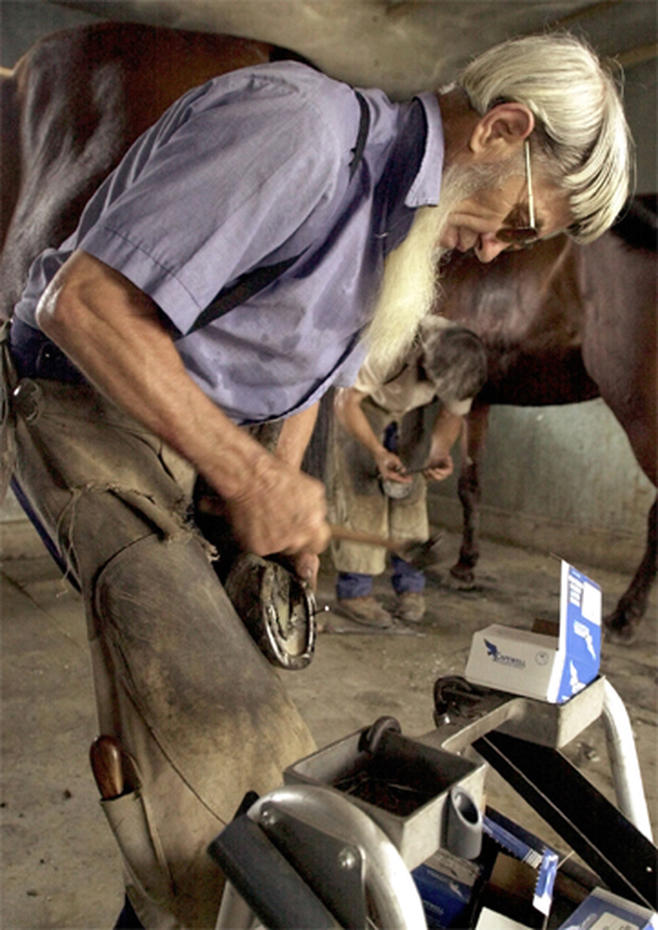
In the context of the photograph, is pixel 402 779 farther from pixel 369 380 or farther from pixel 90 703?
pixel 369 380

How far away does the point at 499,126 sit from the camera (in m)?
1.02

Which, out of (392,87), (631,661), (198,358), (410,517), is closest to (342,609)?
(410,517)

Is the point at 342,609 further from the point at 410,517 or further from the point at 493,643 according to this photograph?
the point at 493,643

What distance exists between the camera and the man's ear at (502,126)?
101 cm

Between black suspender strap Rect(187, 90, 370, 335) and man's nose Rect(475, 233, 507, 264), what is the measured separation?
0.87 feet

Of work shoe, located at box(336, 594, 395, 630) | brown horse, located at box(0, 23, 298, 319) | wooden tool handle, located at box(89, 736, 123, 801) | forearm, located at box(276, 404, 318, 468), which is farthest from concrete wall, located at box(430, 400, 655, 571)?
wooden tool handle, located at box(89, 736, 123, 801)

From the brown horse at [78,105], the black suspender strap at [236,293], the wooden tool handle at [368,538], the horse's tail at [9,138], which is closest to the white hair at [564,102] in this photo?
the black suspender strap at [236,293]

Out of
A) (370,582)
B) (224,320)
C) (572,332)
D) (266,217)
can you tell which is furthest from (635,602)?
(266,217)

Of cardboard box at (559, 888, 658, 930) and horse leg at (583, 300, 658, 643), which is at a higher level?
cardboard box at (559, 888, 658, 930)

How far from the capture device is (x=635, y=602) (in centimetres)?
283

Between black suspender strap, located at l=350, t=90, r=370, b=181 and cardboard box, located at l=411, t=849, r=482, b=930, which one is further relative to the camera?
black suspender strap, located at l=350, t=90, r=370, b=181

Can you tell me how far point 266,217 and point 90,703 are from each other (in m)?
1.70

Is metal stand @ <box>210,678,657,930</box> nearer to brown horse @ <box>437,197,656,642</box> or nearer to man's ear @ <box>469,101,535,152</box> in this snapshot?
man's ear @ <box>469,101,535,152</box>

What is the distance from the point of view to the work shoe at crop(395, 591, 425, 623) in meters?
Answer: 2.97
